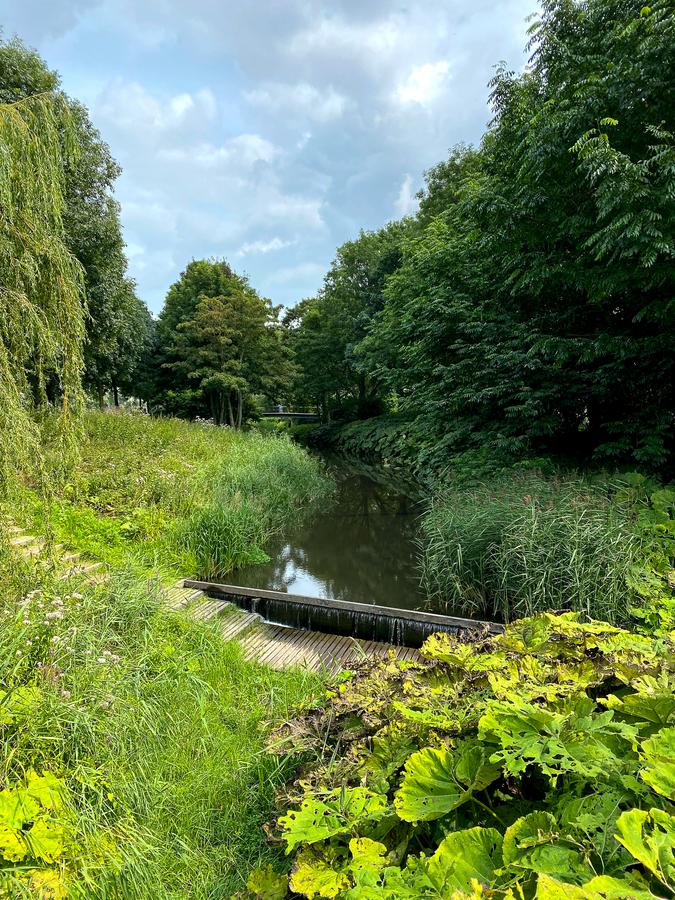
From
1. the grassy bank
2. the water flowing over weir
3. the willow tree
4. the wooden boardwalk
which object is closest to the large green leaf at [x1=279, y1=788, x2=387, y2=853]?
the grassy bank

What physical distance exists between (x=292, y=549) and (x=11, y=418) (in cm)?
572

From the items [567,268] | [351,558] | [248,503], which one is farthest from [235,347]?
[567,268]

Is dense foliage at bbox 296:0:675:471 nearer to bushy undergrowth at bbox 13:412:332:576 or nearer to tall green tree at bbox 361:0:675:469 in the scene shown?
tall green tree at bbox 361:0:675:469

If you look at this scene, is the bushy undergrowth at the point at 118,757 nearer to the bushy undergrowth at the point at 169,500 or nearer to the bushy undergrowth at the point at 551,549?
the bushy undergrowth at the point at 169,500

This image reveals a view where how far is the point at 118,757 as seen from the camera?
2.19m

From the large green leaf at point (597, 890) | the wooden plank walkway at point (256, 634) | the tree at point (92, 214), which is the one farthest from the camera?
the tree at point (92, 214)

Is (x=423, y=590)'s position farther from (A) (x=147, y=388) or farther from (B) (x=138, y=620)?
(A) (x=147, y=388)

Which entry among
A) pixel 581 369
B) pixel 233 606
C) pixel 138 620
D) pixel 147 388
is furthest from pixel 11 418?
pixel 147 388

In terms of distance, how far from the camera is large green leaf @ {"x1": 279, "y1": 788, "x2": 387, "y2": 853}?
1.20 m

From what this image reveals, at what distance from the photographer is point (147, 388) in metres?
23.8

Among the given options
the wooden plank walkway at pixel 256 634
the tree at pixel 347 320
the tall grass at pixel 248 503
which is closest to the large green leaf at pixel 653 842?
the wooden plank walkway at pixel 256 634

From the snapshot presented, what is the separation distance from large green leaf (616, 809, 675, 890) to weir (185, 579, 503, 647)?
360 centimetres

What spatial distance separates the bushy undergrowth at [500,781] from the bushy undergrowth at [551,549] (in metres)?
2.57

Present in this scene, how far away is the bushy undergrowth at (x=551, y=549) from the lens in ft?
13.5
